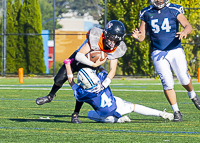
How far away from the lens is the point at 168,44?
6.03m

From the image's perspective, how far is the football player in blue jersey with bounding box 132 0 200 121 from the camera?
5961mm

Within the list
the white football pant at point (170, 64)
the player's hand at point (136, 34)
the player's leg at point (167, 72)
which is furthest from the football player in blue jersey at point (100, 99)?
the player's hand at point (136, 34)

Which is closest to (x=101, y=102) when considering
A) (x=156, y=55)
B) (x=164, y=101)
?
(x=156, y=55)

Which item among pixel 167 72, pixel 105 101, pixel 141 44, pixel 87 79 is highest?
pixel 87 79

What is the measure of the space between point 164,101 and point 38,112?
9.48 ft

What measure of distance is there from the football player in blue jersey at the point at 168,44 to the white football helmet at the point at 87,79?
1177 mm

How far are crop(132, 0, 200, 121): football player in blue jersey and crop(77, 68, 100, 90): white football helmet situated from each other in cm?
118

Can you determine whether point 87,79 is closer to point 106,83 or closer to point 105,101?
point 106,83

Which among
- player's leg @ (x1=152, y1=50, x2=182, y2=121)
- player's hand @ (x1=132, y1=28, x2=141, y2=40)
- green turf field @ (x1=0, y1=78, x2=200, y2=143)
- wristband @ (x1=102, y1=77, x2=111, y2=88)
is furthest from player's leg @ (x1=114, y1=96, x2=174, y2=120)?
player's hand @ (x1=132, y1=28, x2=141, y2=40)

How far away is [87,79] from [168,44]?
147cm

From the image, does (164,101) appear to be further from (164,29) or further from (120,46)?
(120,46)

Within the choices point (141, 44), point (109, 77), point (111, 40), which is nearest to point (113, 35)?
point (111, 40)

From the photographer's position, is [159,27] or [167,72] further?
[159,27]

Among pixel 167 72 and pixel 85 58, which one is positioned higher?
pixel 85 58
